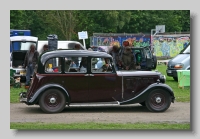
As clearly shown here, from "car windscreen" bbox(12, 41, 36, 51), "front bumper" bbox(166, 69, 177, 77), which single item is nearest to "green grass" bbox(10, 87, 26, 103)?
"car windscreen" bbox(12, 41, 36, 51)

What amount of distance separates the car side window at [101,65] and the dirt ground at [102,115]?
3.68ft

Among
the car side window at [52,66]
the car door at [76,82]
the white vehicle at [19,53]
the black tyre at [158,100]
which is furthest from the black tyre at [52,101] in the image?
the white vehicle at [19,53]

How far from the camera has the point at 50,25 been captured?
2377cm

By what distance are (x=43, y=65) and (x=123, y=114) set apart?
243 centimetres

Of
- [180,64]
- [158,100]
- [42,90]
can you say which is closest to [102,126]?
[42,90]

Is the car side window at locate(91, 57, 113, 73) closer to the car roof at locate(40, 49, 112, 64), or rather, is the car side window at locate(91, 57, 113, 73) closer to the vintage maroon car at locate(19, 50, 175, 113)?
the vintage maroon car at locate(19, 50, 175, 113)

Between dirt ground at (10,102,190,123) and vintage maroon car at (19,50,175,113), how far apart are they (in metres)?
0.28

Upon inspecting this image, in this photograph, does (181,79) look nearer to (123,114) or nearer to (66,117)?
(123,114)

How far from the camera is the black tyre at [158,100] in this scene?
12.5 m

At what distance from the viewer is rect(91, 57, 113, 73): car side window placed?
12.4 metres

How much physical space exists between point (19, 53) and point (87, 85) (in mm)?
10685

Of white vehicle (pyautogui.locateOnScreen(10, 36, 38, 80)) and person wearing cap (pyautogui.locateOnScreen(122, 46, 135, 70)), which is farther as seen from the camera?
white vehicle (pyautogui.locateOnScreen(10, 36, 38, 80))

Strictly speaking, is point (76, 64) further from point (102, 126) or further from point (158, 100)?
point (102, 126)

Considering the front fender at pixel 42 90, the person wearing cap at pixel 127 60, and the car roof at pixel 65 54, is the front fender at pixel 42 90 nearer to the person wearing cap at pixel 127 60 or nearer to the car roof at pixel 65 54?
the car roof at pixel 65 54
